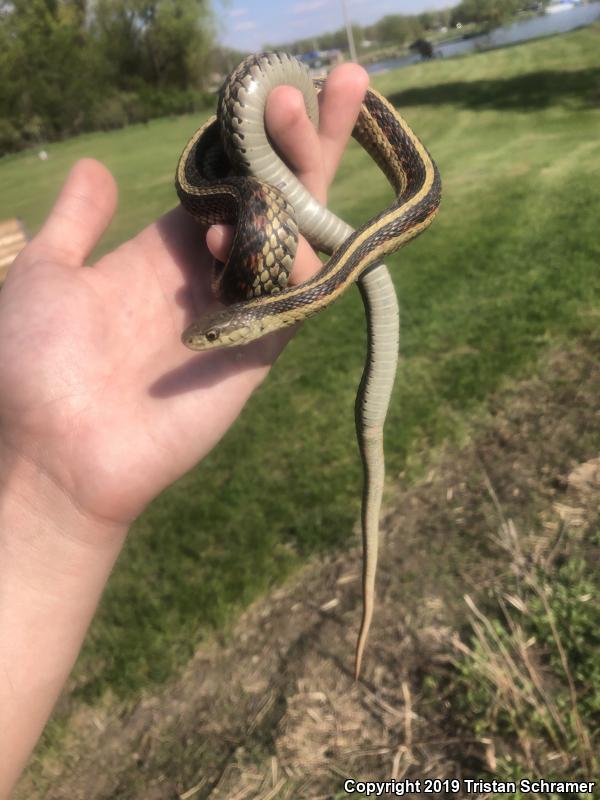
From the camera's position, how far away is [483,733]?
2.80m

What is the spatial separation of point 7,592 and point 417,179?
7.71 ft

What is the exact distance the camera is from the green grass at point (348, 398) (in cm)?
389

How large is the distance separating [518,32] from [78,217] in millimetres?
48597

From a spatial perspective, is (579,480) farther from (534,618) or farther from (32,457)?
(32,457)

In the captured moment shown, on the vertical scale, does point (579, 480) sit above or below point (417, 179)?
Answer: below

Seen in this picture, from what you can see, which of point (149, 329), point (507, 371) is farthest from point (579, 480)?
point (149, 329)

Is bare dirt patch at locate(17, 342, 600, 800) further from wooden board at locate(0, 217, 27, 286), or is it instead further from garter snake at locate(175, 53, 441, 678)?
wooden board at locate(0, 217, 27, 286)

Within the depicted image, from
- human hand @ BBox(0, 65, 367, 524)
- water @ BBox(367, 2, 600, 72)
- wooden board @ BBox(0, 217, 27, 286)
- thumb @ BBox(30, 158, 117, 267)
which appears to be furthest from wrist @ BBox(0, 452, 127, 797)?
water @ BBox(367, 2, 600, 72)

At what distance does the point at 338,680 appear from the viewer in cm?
321

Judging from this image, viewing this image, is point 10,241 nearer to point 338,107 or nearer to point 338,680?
point 338,107

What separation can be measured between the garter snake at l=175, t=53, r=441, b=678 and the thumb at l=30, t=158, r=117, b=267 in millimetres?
472

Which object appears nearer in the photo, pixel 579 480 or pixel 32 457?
pixel 32 457

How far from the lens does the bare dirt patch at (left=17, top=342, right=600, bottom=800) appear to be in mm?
2910

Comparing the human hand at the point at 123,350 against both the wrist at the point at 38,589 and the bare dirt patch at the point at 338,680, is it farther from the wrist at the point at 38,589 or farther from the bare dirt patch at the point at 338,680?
the bare dirt patch at the point at 338,680
